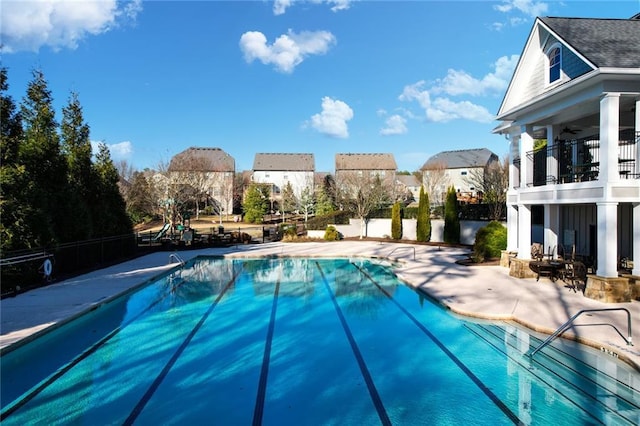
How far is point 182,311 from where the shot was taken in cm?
1014

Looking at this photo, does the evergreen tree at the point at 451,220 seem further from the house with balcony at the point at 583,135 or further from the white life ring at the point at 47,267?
the white life ring at the point at 47,267

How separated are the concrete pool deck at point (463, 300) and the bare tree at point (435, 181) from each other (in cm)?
3069

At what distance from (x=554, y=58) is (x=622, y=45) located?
1.78 m

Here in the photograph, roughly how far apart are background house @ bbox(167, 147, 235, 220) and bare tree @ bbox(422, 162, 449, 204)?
2480 cm

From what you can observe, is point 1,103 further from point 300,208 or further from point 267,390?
point 300,208

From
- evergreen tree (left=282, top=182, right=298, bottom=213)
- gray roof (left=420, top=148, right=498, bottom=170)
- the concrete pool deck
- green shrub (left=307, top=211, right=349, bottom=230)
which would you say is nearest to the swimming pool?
the concrete pool deck

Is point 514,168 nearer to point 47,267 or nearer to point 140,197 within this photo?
point 47,267

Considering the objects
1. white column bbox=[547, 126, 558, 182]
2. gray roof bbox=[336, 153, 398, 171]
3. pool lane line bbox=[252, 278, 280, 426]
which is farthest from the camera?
gray roof bbox=[336, 153, 398, 171]

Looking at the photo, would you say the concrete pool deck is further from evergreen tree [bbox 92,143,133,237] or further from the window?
the window

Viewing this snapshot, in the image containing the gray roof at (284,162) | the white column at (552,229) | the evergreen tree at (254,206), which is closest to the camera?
the white column at (552,229)

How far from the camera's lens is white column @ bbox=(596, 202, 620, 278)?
9164 mm

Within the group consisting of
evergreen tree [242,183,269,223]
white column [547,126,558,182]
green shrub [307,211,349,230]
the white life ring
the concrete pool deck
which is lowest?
the concrete pool deck

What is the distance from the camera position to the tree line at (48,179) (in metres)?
11.1

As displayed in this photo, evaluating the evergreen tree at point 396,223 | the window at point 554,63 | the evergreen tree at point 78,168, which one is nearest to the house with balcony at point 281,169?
the evergreen tree at point 396,223
